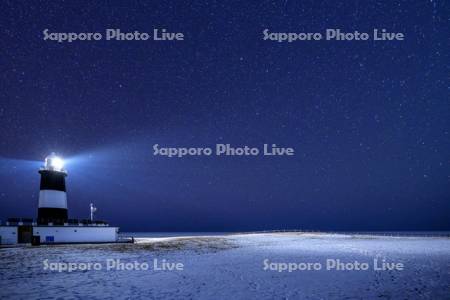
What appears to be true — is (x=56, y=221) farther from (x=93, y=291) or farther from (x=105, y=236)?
(x=93, y=291)

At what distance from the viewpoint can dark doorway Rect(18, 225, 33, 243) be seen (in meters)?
28.9

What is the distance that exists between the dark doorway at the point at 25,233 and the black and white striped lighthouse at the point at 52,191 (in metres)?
2.05

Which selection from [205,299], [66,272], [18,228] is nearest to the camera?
[205,299]

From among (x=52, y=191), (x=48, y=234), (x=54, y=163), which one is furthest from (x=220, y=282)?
(x=54, y=163)

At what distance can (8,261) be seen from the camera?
54.2 ft

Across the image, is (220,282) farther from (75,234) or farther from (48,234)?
(75,234)

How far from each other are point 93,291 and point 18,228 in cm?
2391

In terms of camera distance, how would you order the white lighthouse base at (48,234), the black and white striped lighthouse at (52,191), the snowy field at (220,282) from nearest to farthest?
the snowy field at (220,282), the white lighthouse base at (48,234), the black and white striped lighthouse at (52,191)

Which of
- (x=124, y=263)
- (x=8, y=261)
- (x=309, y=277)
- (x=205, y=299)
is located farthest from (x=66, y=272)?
(x=309, y=277)

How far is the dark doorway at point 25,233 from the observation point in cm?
2891

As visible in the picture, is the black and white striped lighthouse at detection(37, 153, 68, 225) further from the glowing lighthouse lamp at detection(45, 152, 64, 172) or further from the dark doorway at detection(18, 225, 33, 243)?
the dark doorway at detection(18, 225, 33, 243)

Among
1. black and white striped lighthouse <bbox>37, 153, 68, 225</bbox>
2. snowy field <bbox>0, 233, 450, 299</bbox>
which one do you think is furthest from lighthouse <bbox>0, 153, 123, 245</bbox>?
snowy field <bbox>0, 233, 450, 299</bbox>

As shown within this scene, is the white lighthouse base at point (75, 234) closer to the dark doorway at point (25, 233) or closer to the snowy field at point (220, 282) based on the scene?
the dark doorway at point (25, 233)

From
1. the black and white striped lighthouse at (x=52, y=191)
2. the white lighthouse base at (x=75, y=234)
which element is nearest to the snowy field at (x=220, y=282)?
the white lighthouse base at (x=75, y=234)
